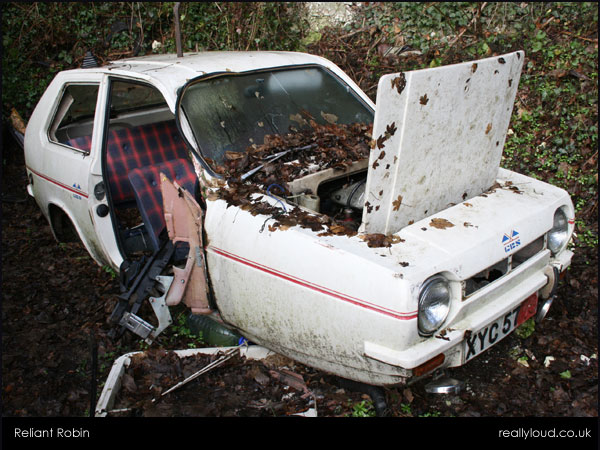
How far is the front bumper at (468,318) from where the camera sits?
7.35 ft

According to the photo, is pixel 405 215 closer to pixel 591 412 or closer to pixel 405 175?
pixel 405 175

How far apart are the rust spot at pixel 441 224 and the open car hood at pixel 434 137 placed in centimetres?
10

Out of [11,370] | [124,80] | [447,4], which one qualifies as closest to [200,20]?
[447,4]

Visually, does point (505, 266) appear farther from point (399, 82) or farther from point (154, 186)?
point (154, 186)

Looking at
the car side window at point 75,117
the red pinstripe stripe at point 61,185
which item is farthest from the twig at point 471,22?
the red pinstripe stripe at point 61,185

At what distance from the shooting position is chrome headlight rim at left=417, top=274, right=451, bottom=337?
88.7 inches

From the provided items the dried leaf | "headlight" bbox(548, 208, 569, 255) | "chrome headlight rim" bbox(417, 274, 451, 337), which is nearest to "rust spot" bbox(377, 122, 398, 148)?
the dried leaf

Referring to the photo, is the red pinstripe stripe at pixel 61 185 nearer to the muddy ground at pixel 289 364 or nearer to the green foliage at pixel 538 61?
the muddy ground at pixel 289 364

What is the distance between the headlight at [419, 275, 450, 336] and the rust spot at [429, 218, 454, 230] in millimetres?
328

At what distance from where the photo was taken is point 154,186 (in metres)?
3.69

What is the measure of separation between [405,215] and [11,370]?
2.69 meters

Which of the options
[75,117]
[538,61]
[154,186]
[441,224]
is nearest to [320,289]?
[441,224]

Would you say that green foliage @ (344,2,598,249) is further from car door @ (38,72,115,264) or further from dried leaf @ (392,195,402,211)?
car door @ (38,72,115,264)

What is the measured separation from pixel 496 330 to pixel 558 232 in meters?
0.84
